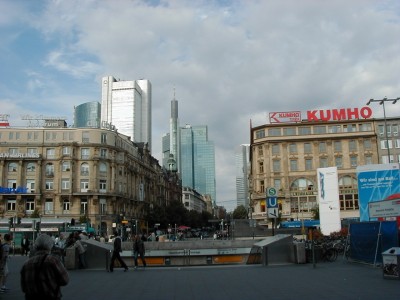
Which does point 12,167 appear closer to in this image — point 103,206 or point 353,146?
point 103,206

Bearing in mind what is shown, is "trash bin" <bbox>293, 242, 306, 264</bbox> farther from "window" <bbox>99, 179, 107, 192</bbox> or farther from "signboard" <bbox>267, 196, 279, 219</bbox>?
"window" <bbox>99, 179, 107, 192</bbox>

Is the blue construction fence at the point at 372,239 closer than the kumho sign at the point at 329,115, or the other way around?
the blue construction fence at the point at 372,239

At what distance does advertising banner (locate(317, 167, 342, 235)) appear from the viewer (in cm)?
3559

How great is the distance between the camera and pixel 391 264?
1549 cm

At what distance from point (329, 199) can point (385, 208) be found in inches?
591

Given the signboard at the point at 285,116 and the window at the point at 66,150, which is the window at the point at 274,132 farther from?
the window at the point at 66,150

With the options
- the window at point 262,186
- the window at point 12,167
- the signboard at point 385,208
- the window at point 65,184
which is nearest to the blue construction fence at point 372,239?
the signboard at point 385,208

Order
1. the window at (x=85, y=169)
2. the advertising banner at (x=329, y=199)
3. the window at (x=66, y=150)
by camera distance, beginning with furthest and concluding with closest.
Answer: the window at (x=85, y=169), the window at (x=66, y=150), the advertising banner at (x=329, y=199)

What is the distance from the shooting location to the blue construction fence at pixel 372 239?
19391 millimetres

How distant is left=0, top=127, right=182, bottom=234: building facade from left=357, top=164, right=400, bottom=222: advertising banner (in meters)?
49.9

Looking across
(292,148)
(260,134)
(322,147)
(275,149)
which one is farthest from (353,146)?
(260,134)

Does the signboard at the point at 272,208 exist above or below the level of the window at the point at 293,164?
below

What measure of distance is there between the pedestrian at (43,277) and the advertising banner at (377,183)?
27887mm

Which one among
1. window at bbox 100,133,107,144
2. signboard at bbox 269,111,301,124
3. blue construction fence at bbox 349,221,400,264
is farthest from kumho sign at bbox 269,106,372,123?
blue construction fence at bbox 349,221,400,264
